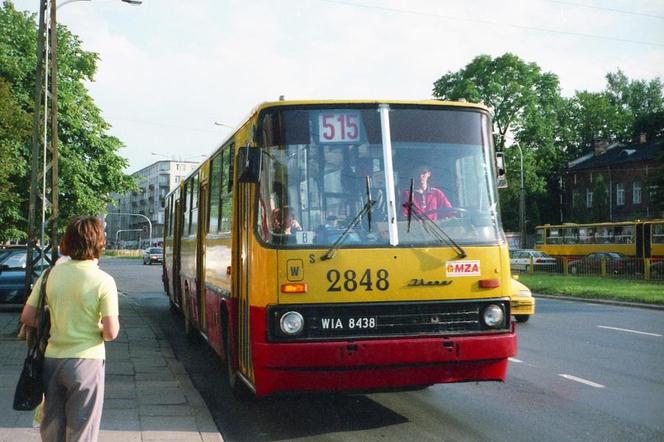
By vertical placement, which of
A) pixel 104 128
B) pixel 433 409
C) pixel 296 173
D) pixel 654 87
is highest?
pixel 654 87

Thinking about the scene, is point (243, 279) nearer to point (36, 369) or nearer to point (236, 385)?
point (236, 385)

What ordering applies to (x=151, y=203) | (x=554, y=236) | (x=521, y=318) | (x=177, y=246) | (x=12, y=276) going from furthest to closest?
(x=151, y=203) → (x=554, y=236) → (x=12, y=276) → (x=521, y=318) → (x=177, y=246)

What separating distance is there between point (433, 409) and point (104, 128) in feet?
115

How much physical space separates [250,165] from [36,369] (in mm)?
2834

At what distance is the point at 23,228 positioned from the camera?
36969 millimetres

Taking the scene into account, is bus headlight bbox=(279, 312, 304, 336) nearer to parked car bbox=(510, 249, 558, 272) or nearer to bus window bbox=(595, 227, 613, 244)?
parked car bbox=(510, 249, 558, 272)

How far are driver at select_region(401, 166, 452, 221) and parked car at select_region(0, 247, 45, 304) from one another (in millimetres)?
16153

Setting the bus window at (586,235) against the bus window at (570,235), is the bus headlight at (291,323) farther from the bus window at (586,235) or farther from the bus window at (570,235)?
the bus window at (570,235)

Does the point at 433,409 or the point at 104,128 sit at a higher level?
the point at 104,128

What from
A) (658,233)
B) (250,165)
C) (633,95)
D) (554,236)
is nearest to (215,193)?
(250,165)

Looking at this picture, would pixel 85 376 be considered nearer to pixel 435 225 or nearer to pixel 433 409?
pixel 435 225

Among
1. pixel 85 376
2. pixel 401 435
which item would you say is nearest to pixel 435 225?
pixel 401 435

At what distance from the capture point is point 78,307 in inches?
181

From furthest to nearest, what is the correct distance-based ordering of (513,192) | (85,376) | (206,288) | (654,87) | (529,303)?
(654,87)
(513,192)
(529,303)
(206,288)
(85,376)
